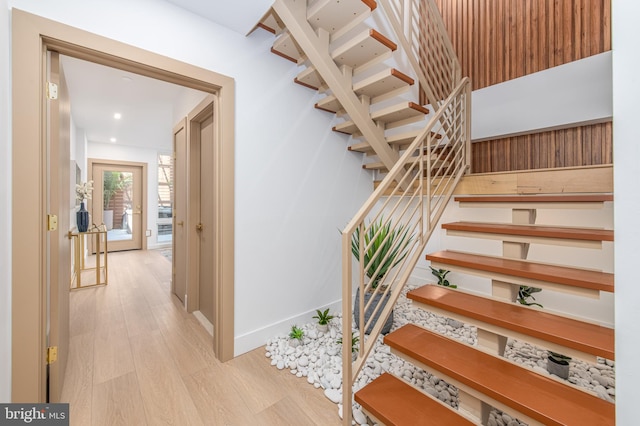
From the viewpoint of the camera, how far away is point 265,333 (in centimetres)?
218

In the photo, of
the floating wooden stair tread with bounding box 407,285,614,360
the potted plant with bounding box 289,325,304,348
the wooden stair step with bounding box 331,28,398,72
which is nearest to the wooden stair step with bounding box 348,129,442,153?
Answer: the wooden stair step with bounding box 331,28,398,72

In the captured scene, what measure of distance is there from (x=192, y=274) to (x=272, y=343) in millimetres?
1151

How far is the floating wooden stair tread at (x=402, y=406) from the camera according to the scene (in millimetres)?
1144

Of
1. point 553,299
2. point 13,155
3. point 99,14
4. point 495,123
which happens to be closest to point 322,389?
point 13,155

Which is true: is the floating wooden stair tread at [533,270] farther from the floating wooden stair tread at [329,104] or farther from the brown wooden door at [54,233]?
the brown wooden door at [54,233]

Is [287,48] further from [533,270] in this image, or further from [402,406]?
[402,406]

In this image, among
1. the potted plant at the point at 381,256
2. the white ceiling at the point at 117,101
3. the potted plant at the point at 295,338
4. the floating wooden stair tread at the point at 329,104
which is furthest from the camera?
the white ceiling at the point at 117,101

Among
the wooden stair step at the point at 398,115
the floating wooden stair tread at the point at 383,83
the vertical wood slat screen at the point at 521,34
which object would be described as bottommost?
the wooden stair step at the point at 398,115

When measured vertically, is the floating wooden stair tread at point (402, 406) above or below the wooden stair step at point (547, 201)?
below

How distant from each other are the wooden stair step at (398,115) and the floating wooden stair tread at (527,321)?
1.33m

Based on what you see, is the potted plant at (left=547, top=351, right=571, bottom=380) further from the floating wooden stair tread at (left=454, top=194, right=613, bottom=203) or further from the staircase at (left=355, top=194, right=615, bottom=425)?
the floating wooden stair tread at (left=454, top=194, right=613, bottom=203)

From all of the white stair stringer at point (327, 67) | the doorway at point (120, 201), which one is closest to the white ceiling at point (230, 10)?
the white stair stringer at point (327, 67)

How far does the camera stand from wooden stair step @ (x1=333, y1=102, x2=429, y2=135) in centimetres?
200

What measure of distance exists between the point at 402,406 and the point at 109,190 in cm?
682
